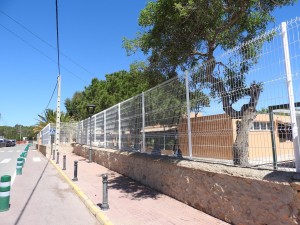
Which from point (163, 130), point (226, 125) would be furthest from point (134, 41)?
point (226, 125)

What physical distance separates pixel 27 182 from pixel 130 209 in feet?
21.7

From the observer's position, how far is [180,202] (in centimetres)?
736

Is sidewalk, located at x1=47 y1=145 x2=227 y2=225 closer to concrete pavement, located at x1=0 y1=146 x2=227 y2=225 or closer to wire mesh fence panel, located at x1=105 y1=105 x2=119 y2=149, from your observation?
concrete pavement, located at x1=0 y1=146 x2=227 y2=225

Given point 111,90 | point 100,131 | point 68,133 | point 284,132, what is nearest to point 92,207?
point 284,132

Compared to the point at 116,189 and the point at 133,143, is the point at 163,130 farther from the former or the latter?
the point at 133,143

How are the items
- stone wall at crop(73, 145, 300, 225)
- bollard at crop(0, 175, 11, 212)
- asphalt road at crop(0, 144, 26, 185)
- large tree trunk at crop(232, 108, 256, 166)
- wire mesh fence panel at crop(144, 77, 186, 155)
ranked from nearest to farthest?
stone wall at crop(73, 145, 300, 225), large tree trunk at crop(232, 108, 256, 166), bollard at crop(0, 175, 11, 212), wire mesh fence panel at crop(144, 77, 186, 155), asphalt road at crop(0, 144, 26, 185)

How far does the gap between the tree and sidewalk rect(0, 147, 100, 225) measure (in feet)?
12.3

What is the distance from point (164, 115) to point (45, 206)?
3.98 metres

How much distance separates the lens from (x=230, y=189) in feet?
18.2

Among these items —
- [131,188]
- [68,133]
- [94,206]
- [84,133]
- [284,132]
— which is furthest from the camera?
[68,133]

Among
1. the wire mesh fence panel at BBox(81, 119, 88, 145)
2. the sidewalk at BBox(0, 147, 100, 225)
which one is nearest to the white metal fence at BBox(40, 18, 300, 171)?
the sidewalk at BBox(0, 147, 100, 225)

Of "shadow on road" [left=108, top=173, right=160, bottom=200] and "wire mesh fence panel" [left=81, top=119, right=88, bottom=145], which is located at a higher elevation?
"wire mesh fence panel" [left=81, top=119, right=88, bottom=145]

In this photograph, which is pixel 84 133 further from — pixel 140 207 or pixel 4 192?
pixel 140 207

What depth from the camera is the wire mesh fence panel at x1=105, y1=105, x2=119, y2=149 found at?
1459cm
